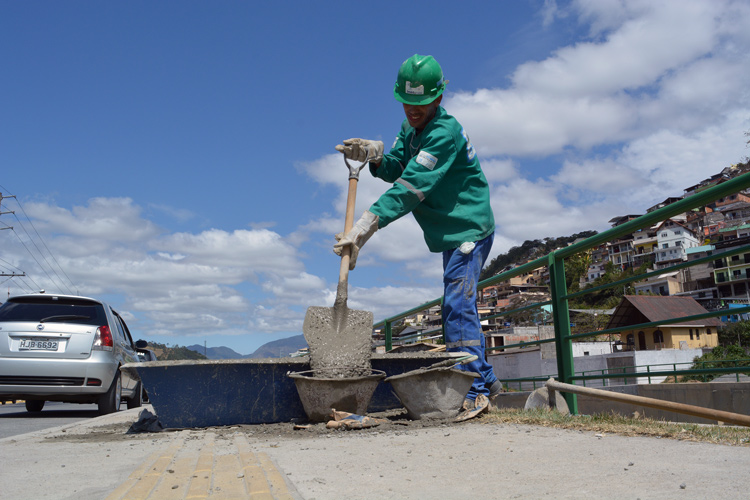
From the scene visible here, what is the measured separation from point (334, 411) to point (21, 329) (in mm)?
4904

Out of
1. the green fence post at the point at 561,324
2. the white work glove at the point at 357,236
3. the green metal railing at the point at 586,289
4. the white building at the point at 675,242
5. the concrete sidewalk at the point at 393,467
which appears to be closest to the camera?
the concrete sidewalk at the point at 393,467

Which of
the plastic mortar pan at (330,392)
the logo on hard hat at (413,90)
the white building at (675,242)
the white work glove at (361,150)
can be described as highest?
the white building at (675,242)

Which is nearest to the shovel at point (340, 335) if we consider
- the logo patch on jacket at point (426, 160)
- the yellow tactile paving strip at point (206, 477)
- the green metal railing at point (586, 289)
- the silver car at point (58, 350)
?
the logo patch on jacket at point (426, 160)

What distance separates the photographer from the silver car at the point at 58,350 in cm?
671

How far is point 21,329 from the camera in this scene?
6766mm

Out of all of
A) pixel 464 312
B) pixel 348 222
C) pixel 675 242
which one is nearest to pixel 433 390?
pixel 464 312

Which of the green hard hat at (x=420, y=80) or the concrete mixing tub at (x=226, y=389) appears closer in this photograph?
the concrete mixing tub at (x=226, y=389)

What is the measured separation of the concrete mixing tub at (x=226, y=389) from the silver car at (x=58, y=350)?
2865 millimetres

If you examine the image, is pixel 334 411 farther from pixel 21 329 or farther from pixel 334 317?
pixel 21 329

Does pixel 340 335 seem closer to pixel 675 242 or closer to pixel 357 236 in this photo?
pixel 357 236

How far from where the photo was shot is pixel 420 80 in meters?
3.99

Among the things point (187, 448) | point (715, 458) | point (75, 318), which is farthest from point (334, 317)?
point (75, 318)

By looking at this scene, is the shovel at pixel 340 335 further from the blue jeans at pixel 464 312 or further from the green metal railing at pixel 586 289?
the green metal railing at pixel 586 289

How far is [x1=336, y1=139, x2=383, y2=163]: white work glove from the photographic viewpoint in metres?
4.43
